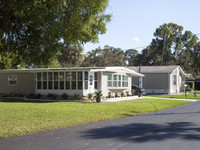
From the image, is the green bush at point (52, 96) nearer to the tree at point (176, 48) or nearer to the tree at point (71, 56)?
the tree at point (71, 56)

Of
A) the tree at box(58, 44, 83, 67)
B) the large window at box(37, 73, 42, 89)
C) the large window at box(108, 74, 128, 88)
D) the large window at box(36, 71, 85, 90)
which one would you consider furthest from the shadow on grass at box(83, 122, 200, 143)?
the tree at box(58, 44, 83, 67)

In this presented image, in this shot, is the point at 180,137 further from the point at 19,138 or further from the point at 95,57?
the point at 95,57

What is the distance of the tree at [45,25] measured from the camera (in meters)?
10.4

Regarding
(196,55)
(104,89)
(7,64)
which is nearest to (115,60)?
(196,55)

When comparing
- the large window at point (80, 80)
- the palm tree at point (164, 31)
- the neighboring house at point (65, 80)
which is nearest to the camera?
A: the large window at point (80, 80)

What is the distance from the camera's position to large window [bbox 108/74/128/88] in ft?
86.4

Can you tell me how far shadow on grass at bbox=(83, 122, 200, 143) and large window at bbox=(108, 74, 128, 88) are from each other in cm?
1582

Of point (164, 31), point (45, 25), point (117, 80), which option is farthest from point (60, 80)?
point (164, 31)

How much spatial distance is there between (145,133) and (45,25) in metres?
5.93

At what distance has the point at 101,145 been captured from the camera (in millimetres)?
7211

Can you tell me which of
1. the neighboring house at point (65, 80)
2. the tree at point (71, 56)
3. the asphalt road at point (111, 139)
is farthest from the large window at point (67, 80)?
the tree at point (71, 56)

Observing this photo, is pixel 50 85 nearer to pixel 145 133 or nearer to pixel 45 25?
pixel 45 25

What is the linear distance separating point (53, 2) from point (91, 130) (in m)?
5.23

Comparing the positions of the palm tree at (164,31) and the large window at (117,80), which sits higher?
the palm tree at (164,31)
